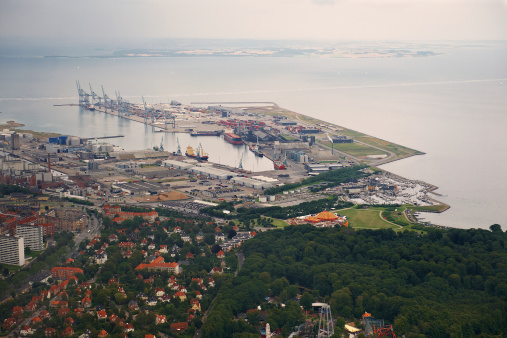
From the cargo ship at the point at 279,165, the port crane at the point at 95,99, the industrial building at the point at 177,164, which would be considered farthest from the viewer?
the port crane at the point at 95,99

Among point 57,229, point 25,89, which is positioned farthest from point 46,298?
point 25,89

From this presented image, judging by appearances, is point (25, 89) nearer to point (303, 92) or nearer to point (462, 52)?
point (303, 92)

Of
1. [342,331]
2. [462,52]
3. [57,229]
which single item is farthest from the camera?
[462,52]

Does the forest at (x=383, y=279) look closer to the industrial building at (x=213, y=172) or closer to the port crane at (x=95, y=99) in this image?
the industrial building at (x=213, y=172)

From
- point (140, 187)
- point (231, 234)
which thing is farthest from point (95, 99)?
point (231, 234)

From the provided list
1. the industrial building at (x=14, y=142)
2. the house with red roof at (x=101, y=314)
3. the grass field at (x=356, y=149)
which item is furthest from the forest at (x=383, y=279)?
the industrial building at (x=14, y=142)

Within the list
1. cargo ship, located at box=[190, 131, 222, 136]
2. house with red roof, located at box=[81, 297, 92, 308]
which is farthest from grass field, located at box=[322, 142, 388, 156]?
house with red roof, located at box=[81, 297, 92, 308]

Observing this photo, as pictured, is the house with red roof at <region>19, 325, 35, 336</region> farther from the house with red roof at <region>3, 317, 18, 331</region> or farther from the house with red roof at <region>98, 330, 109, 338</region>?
the house with red roof at <region>98, 330, 109, 338</region>
